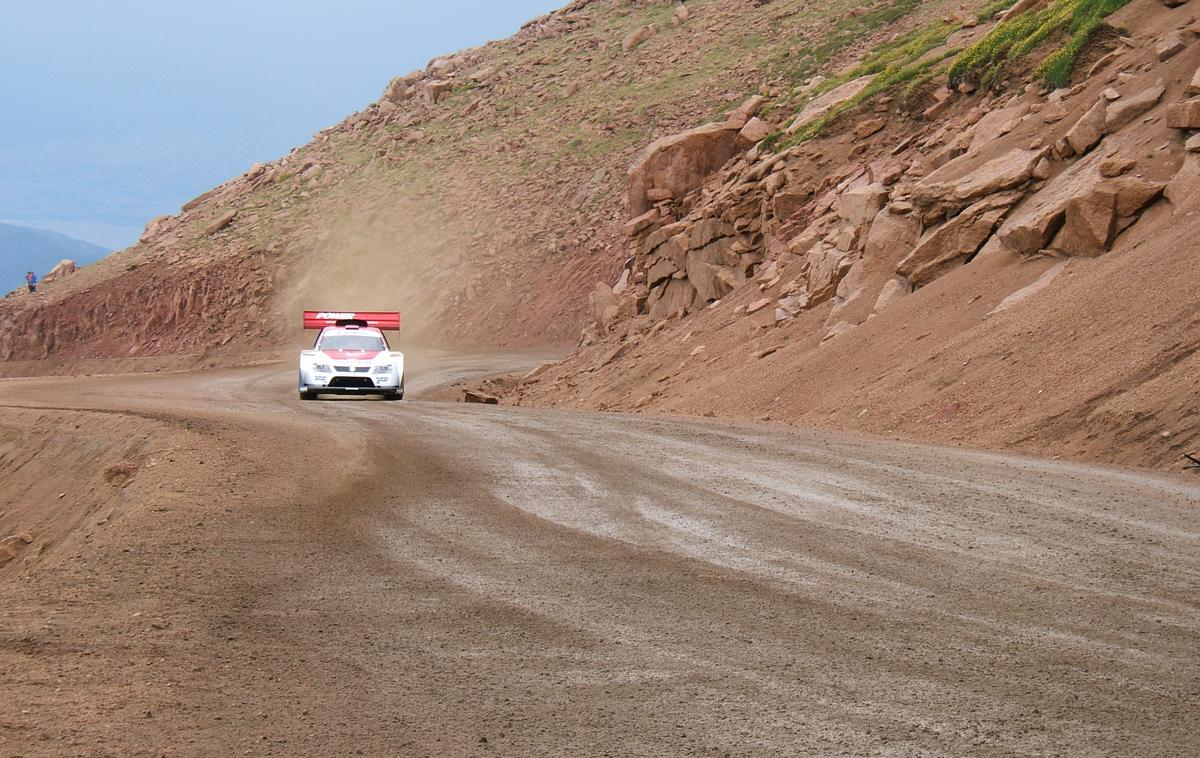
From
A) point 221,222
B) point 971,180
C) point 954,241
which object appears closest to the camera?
point 954,241

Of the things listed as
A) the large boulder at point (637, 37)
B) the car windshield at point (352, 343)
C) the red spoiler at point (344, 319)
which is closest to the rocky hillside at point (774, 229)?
the large boulder at point (637, 37)

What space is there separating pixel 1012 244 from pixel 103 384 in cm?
2650

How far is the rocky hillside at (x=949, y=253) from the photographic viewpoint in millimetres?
15094

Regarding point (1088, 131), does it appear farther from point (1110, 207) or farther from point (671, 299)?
point (671, 299)

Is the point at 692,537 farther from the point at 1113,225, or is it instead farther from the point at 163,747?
the point at 1113,225

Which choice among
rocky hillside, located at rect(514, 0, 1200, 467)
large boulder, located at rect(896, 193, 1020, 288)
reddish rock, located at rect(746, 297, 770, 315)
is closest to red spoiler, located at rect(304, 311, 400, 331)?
rocky hillside, located at rect(514, 0, 1200, 467)

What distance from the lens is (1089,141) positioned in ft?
66.9

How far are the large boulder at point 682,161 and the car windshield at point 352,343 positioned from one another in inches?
507

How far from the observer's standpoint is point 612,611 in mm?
6648

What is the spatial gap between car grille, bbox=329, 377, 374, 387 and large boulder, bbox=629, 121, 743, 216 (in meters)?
13.9

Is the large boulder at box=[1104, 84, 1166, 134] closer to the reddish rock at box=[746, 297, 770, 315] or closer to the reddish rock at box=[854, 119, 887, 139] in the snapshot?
the reddish rock at box=[746, 297, 770, 315]

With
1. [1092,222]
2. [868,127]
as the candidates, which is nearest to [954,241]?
[1092,222]

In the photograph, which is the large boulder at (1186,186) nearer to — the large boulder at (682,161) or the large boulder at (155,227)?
the large boulder at (682,161)

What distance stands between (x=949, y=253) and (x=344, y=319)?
14.3 metres
